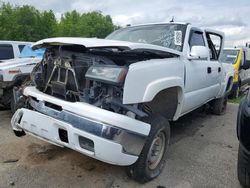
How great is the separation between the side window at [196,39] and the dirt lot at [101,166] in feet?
5.51

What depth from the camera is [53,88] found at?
119 inches

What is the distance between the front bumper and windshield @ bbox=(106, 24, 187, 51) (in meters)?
1.69

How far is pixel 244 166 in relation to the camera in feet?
8.68

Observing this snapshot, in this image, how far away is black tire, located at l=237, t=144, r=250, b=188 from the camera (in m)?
2.56

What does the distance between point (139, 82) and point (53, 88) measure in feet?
3.58

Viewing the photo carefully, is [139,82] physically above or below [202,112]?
above

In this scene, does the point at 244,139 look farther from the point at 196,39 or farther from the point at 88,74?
the point at 196,39

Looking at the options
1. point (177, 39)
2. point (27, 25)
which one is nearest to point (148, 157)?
point (177, 39)

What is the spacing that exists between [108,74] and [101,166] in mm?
1430

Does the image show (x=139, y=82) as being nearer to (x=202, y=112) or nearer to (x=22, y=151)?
(x=22, y=151)

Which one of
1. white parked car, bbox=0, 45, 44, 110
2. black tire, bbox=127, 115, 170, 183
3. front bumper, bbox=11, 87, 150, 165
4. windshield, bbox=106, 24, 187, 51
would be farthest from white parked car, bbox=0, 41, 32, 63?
black tire, bbox=127, 115, 170, 183

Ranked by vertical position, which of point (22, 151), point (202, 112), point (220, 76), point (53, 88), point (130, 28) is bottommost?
point (202, 112)

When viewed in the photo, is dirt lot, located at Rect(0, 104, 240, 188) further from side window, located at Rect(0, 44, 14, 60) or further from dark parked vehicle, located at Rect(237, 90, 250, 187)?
side window, located at Rect(0, 44, 14, 60)

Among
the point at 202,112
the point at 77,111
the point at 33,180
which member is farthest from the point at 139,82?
the point at 202,112
